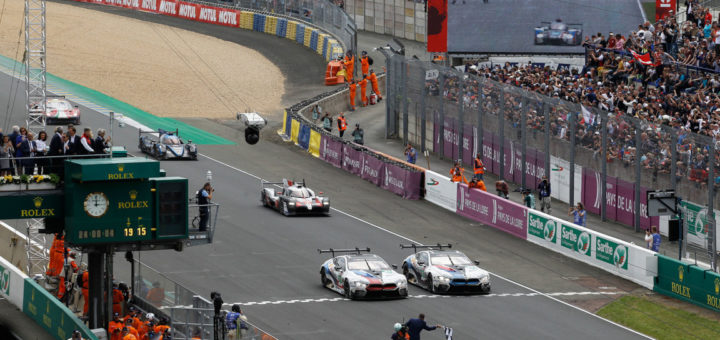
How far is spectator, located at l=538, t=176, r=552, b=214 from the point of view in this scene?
42031 millimetres

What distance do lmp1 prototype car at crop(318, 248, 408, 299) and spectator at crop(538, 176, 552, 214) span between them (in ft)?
34.3

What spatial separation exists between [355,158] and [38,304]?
20174 mm

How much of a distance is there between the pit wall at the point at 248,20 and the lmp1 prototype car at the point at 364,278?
35.2m

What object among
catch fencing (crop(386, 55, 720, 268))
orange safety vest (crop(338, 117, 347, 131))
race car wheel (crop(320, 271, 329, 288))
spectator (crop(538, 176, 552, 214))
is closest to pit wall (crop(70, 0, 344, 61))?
orange safety vest (crop(338, 117, 347, 131))

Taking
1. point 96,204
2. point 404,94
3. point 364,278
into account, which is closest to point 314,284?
point 364,278

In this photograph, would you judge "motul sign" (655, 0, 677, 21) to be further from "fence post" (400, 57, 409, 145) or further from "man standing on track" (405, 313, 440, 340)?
"man standing on track" (405, 313, 440, 340)

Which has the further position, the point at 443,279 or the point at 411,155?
the point at 411,155

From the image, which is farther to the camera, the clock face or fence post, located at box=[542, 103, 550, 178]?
fence post, located at box=[542, 103, 550, 178]

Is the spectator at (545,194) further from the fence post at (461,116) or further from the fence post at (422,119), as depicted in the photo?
the fence post at (422,119)

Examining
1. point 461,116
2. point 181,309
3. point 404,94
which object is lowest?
point 181,309

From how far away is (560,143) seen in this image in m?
43.7

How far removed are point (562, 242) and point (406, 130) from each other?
53.2 feet

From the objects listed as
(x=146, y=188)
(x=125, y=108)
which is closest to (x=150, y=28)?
(x=125, y=108)

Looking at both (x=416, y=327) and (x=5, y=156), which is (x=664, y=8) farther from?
(x=5, y=156)
